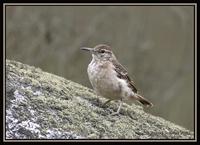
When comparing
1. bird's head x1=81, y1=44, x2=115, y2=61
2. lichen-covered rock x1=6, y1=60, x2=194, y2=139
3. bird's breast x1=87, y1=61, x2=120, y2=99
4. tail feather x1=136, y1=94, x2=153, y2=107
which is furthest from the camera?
tail feather x1=136, y1=94, x2=153, y2=107

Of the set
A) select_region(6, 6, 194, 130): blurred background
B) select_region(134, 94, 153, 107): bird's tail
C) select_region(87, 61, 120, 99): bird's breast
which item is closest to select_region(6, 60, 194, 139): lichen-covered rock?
select_region(87, 61, 120, 99): bird's breast

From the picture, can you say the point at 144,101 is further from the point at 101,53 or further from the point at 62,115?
the point at 62,115

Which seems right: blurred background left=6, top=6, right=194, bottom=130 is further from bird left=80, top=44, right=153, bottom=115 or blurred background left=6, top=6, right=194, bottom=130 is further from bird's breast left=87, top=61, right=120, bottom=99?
bird's breast left=87, top=61, right=120, bottom=99

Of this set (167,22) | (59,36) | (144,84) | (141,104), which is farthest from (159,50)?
(141,104)

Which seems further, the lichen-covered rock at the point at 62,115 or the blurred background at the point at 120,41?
the blurred background at the point at 120,41

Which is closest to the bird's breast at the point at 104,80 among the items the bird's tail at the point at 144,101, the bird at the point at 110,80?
the bird at the point at 110,80

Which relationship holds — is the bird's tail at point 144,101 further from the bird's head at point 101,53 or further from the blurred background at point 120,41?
the blurred background at point 120,41
